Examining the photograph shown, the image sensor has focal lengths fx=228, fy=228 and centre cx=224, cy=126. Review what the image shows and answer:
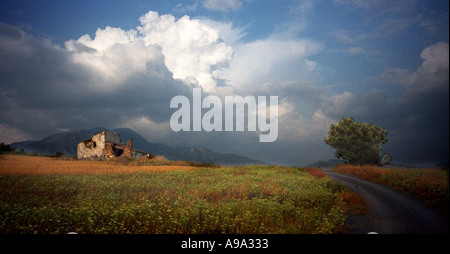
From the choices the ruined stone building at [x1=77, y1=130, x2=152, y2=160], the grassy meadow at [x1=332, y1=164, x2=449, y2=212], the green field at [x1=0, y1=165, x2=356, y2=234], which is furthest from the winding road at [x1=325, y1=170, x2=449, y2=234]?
the ruined stone building at [x1=77, y1=130, x2=152, y2=160]

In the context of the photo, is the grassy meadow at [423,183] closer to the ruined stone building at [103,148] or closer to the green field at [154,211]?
the green field at [154,211]

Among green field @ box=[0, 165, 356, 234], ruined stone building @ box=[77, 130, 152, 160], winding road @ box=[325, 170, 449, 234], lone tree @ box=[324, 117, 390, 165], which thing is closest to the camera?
winding road @ box=[325, 170, 449, 234]

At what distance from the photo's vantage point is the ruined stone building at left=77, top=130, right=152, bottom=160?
1722 inches

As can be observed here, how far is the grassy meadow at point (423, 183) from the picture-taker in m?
8.42

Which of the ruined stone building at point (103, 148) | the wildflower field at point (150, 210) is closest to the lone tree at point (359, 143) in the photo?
the wildflower field at point (150, 210)

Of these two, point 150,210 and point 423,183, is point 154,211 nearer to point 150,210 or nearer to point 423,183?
point 150,210

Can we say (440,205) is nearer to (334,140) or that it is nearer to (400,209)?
(400,209)

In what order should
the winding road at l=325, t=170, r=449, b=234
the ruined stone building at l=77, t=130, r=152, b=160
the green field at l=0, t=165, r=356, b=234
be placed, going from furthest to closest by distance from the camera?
the ruined stone building at l=77, t=130, r=152, b=160 → the green field at l=0, t=165, r=356, b=234 → the winding road at l=325, t=170, r=449, b=234

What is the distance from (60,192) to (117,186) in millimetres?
3167

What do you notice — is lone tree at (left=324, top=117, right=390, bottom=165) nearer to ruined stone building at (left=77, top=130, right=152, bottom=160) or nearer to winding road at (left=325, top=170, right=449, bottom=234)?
winding road at (left=325, top=170, right=449, bottom=234)

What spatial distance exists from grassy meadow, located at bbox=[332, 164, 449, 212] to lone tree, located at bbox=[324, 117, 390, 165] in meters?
9.88

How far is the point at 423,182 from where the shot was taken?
13.0 m

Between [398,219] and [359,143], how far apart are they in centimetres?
2985
